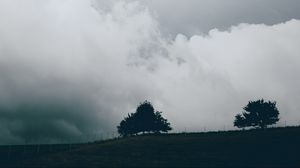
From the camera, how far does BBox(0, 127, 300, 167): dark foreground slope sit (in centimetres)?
5031

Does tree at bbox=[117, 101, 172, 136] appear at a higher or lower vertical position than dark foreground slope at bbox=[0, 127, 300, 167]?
higher

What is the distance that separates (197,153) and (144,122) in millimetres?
50018

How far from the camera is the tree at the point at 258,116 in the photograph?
95.9 metres

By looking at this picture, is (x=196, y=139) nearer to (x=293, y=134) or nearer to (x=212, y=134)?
(x=212, y=134)

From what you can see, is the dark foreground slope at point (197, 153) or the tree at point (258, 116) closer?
the dark foreground slope at point (197, 153)

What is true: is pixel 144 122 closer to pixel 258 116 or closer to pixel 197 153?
pixel 258 116

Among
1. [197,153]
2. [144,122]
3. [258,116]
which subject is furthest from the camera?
[144,122]

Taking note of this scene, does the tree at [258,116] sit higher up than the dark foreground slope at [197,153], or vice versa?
the tree at [258,116]

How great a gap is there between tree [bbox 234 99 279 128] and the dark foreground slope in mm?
20630

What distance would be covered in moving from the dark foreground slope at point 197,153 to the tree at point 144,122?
29853 millimetres

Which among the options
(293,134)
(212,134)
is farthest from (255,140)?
(212,134)

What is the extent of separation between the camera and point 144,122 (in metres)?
107

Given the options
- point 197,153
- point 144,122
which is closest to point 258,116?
point 144,122

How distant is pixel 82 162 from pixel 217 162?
17.3 metres
